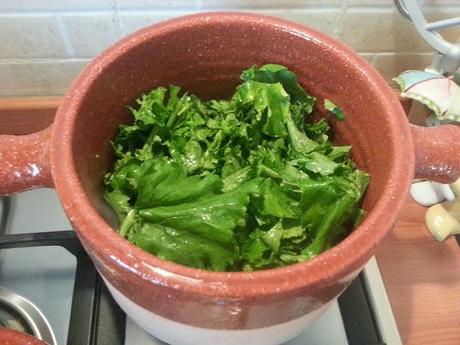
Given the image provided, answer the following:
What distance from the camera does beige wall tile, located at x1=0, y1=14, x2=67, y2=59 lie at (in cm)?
67

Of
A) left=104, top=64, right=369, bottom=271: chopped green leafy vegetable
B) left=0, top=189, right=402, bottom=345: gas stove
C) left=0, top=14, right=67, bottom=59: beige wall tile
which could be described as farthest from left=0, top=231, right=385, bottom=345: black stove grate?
left=0, top=14, right=67, bottom=59: beige wall tile

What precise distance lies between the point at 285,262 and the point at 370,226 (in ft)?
0.28

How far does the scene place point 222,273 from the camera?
1.20 ft

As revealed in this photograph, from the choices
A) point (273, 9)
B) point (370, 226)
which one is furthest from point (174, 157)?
point (273, 9)

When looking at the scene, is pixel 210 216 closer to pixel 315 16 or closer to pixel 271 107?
pixel 271 107

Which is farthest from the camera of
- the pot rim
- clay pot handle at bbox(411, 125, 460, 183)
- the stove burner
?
the stove burner

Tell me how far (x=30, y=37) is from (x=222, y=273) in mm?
468

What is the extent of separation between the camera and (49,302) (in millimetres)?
597

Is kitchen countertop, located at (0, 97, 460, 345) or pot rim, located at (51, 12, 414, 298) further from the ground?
pot rim, located at (51, 12, 414, 298)

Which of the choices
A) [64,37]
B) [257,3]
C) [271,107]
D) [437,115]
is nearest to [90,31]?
[64,37]

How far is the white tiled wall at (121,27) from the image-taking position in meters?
0.66

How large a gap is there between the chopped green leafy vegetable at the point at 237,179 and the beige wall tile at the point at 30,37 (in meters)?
0.25

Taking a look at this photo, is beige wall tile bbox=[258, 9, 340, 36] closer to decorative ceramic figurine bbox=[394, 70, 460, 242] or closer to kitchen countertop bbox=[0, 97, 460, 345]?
decorative ceramic figurine bbox=[394, 70, 460, 242]

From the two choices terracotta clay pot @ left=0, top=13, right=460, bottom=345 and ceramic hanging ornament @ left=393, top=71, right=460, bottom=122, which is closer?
terracotta clay pot @ left=0, top=13, right=460, bottom=345
